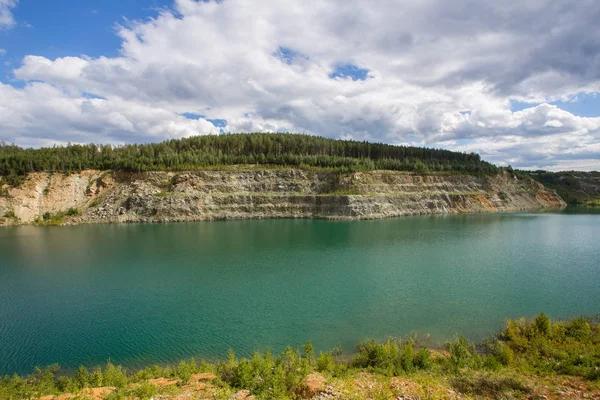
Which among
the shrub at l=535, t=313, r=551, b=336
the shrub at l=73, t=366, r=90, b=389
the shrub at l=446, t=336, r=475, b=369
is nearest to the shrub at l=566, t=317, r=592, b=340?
the shrub at l=535, t=313, r=551, b=336

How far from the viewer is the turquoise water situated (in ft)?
57.7

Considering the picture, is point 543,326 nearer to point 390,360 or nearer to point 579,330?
point 579,330

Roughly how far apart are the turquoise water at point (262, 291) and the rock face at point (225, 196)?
2389 centimetres

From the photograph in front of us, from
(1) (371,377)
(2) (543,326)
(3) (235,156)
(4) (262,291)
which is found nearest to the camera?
(1) (371,377)

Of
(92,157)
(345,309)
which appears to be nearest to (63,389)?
(345,309)

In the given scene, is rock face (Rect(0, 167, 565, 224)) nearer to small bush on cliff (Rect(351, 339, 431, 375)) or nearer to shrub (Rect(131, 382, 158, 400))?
small bush on cliff (Rect(351, 339, 431, 375))

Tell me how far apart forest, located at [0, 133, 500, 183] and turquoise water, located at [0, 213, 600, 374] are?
115ft

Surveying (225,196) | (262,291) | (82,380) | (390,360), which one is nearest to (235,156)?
(225,196)

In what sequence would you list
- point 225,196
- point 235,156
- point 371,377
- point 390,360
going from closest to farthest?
1. point 371,377
2. point 390,360
3. point 225,196
4. point 235,156

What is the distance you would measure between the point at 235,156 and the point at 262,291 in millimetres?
71155

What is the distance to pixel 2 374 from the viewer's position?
14.5 meters

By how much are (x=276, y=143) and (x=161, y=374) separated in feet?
324

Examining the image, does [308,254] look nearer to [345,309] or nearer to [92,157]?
[345,309]

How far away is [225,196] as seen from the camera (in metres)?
75.9
